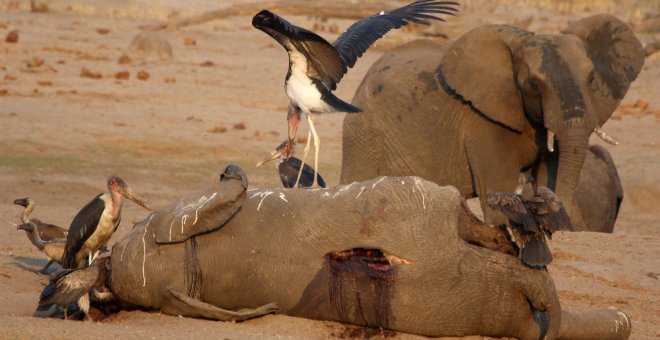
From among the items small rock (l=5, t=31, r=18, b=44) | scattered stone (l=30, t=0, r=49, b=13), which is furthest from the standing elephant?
scattered stone (l=30, t=0, r=49, b=13)

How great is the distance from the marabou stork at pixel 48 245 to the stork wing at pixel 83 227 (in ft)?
1.87

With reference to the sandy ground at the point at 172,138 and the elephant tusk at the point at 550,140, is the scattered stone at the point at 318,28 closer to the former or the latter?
the sandy ground at the point at 172,138

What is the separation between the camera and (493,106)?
1127cm

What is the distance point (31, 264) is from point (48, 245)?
0.48m

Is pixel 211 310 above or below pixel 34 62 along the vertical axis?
above

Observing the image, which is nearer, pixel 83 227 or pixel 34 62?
pixel 83 227

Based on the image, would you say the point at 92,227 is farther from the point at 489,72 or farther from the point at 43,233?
the point at 489,72

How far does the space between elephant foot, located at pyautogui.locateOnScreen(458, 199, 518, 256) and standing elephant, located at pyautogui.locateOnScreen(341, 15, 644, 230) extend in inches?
155

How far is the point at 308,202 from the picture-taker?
6969 mm

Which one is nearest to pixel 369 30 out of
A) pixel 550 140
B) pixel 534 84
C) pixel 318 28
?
pixel 534 84

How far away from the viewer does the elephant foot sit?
22.0 ft

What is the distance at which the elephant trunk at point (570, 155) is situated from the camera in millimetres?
10641

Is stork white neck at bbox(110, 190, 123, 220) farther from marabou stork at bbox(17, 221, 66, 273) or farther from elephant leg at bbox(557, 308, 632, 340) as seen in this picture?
elephant leg at bbox(557, 308, 632, 340)

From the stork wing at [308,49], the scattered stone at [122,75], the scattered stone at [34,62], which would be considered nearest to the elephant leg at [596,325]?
the stork wing at [308,49]
